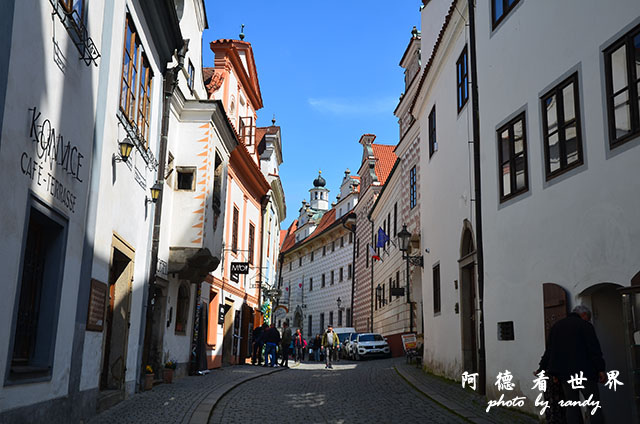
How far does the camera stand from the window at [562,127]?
9461 millimetres

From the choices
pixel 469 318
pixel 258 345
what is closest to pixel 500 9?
pixel 469 318

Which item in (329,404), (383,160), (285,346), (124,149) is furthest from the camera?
(383,160)

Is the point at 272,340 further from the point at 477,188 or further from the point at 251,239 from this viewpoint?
the point at 477,188

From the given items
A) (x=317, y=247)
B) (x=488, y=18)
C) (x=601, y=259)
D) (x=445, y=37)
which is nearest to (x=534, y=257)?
(x=601, y=259)

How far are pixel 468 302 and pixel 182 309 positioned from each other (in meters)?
7.94

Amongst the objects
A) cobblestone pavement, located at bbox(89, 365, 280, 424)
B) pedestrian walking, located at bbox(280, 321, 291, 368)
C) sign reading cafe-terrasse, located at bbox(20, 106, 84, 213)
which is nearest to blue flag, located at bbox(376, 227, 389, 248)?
pedestrian walking, located at bbox(280, 321, 291, 368)

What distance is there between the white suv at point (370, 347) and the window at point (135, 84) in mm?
21117

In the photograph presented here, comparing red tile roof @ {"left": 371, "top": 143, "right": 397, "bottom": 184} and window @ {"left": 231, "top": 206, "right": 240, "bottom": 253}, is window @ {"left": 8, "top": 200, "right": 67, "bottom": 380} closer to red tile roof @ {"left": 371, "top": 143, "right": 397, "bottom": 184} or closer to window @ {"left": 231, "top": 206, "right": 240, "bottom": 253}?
window @ {"left": 231, "top": 206, "right": 240, "bottom": 253}

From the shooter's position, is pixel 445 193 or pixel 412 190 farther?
pixel 412 190

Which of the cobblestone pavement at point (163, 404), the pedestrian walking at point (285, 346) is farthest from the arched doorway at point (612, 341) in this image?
the pedestrian walking at point (285, 346)

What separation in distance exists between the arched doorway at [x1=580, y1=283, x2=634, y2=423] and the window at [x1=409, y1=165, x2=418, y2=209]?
1661 cm

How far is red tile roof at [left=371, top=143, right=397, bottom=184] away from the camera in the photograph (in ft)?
149

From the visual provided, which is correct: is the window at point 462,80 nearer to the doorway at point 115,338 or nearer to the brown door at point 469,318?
the brown door at point 469,318

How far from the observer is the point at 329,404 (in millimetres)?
12258
